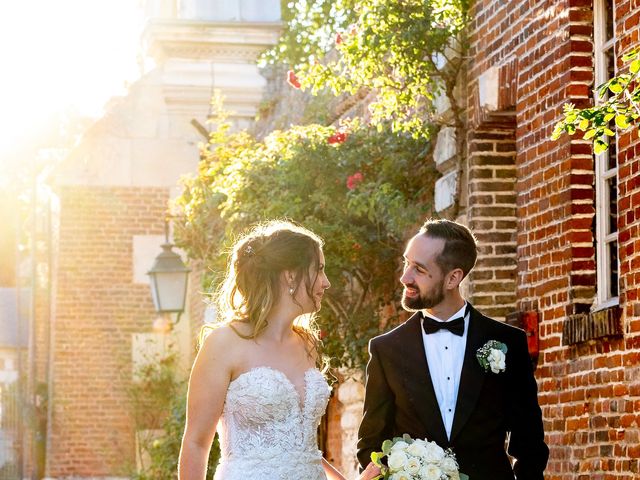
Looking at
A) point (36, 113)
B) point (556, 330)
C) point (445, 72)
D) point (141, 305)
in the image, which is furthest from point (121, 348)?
point (36, 113)

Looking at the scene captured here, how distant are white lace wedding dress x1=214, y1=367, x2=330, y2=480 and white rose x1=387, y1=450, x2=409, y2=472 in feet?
1.99

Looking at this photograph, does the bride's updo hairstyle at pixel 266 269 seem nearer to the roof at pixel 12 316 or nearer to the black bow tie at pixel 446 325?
the black bow tie at pixel 446 325

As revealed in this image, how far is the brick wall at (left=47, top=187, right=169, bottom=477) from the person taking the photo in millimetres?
21844

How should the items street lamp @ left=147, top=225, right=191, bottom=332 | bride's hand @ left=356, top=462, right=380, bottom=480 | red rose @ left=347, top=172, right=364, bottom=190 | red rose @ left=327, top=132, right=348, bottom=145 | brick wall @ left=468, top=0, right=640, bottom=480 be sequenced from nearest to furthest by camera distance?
bride's hand @ left=356, top=462, right=380, bottom=480 → brick wall @ left=468, top=0, right=640, bottom=480 → red rose @ left=347, top=172, right=364, bottom=190 → red rose @ left=327, top=132, right=348, bottom=145 → street lamp @ left=147, top=225, right=191, bottom=332

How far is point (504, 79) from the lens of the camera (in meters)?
9.37

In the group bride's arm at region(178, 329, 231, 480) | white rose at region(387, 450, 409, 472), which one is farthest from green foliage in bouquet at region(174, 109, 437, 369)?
white rose at region(387, 450, 409, 472)

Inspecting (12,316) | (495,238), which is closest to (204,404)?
(495,238)

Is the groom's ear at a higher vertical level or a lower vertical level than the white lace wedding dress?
higher

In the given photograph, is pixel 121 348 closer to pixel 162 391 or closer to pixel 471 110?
pixel 162 391

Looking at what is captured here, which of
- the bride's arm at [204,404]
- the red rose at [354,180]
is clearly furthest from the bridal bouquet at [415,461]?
the red rose at [354,180]

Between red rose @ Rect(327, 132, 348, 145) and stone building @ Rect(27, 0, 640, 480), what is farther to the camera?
red rose @ Rect(327, 132, 348, 145)

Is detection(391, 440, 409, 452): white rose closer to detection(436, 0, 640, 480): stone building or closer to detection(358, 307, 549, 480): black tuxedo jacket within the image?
detection(358, 307, 549, 480): black tuxedo jacket

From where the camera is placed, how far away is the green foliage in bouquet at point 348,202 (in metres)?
11.1

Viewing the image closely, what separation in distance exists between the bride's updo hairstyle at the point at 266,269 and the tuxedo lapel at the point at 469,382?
2.13 feet
